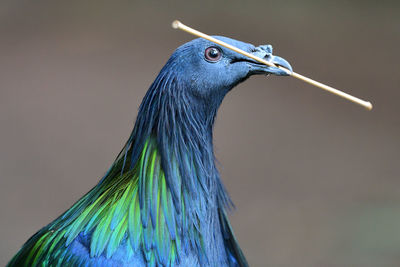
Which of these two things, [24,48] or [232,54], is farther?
[24,48]

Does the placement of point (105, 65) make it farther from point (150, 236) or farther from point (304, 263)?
point (150, 236)

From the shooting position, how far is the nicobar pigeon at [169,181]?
229 cm

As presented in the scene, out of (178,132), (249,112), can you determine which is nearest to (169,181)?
(178,132)

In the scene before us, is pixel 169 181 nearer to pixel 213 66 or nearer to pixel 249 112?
pixel 213 66

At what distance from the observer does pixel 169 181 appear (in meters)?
2.32

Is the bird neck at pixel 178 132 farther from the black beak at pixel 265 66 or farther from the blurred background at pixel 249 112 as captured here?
the blurred background at pixel 249 112

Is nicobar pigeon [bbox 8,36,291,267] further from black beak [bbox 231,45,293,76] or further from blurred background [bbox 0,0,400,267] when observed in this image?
blurred background [bbox 0,0,400,267]

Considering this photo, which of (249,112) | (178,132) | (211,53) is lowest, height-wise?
(178,132)

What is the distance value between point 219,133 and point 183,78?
8.31ft

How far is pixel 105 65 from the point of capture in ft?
15.6

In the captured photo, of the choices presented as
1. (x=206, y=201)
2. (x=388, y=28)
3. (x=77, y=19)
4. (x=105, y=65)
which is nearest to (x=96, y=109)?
(x=105, y=65)

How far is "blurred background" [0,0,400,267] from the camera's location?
15.1 feet

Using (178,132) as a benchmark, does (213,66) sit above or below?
above

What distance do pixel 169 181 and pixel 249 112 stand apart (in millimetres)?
2567
